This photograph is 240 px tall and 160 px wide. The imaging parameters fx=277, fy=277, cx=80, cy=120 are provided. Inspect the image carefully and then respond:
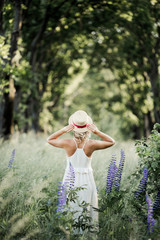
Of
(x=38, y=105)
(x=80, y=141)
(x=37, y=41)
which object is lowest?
(x=38, y=105)

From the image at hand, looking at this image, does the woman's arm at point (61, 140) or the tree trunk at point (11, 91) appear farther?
the tree trunk at point (11, 91)

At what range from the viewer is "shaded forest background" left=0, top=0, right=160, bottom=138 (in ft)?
30.7

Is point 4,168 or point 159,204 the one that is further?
point 4,168

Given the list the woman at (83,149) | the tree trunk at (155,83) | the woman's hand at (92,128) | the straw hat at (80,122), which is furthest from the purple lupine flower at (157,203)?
the tree trunk at (155,83)

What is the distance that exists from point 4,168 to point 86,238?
2.27m

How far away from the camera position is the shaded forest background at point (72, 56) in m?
9.36

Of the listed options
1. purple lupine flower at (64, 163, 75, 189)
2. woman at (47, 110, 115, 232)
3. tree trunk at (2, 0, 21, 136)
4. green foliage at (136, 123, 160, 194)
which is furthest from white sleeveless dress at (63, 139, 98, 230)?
tree trunk at (2, 0, 21, 136)

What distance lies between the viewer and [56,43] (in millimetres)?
16359

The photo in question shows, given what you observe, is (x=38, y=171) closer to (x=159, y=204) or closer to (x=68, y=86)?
(x=159, y=204)

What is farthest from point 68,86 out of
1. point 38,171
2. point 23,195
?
point 23,195

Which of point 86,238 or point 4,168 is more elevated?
point 4,168

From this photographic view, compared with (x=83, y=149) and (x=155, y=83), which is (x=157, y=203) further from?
(x=155, y=83)

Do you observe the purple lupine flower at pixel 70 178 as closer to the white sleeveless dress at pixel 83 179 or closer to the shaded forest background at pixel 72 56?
the white sleeveless dress at pixel 83 179

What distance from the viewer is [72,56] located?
18.1 meters
